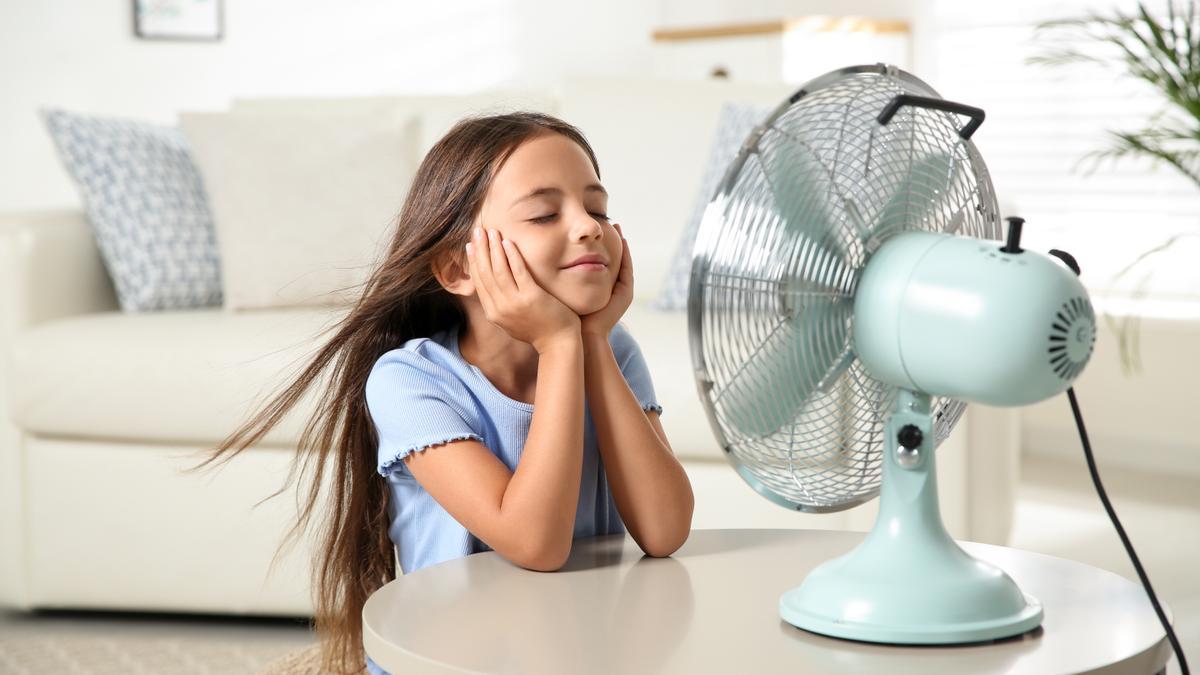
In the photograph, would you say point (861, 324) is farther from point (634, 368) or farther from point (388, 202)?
point (388, 202)

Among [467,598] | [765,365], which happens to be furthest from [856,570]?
[467,598]

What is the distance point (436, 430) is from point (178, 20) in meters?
3.65

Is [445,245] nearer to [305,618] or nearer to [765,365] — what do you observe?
[765,365]

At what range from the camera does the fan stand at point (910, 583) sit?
2.60 feet

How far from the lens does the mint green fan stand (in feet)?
2.54

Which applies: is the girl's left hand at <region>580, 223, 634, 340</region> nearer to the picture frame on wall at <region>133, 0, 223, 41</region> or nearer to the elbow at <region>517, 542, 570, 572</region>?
the elbow at <region>517, 542, 570, 572</region>

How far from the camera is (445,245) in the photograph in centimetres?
116

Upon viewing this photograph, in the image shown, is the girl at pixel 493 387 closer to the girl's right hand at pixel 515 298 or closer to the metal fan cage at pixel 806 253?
the girl's right hand at pixel 515 298

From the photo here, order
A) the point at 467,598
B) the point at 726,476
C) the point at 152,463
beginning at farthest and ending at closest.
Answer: the point at 152,463 → the point at 726,476 → the point at 467,598

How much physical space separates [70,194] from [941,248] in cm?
393

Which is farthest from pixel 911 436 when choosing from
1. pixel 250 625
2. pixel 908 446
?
pixel 250 625

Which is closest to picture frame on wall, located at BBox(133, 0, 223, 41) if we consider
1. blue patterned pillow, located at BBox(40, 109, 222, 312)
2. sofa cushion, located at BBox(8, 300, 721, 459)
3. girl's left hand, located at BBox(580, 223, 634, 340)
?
blue patterned pillow, located at BBox(40, 109, 222, 312)

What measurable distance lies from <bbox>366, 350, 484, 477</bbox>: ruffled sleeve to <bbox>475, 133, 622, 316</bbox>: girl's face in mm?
128

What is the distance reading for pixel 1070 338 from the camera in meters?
0.74
